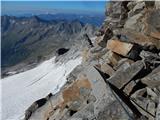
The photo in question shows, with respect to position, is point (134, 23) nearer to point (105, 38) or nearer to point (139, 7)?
point (139, 7)

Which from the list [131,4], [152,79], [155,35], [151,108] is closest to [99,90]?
[152,79]

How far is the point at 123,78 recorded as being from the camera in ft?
72.4

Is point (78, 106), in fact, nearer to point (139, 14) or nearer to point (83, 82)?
point (83, 82)

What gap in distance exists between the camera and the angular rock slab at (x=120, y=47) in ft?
80.9

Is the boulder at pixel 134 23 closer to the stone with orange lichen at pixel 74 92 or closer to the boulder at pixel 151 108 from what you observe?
the stone with orange lichen at pixel 74 92

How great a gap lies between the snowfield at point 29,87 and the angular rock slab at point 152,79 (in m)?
18.3

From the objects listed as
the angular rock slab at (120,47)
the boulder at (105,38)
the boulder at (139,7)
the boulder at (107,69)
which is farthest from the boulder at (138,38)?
the boulder at (105,38)

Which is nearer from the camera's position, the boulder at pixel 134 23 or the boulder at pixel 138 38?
the boulder at pixel 138 38

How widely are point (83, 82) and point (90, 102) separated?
3143 millimetres

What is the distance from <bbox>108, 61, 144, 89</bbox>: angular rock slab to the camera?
21.9m

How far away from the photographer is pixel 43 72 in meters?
63.1

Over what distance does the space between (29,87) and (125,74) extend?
3494cm

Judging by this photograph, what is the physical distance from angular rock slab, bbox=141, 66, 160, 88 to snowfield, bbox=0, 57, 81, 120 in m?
18.3

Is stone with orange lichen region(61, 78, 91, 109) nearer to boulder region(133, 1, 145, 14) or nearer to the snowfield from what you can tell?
boulder region(133, 1, 145, 14)
